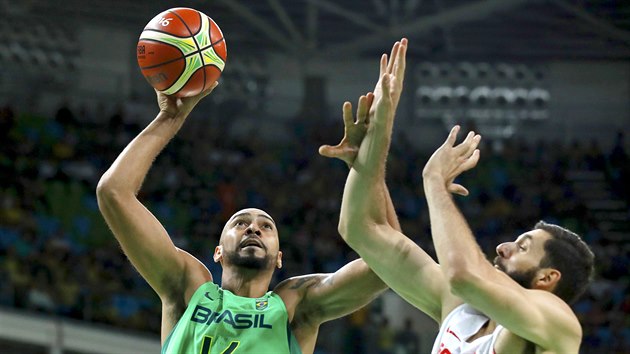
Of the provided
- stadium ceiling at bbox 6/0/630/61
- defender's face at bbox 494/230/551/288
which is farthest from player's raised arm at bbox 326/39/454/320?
stadium ceiling at bbox 6/0/630/61

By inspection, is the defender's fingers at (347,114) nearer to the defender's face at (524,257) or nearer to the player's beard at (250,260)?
the defender's face at (524,257)

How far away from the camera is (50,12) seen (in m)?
17.9

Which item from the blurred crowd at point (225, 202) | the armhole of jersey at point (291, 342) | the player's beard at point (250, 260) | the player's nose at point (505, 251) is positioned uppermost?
the player's nose at point (505, 251)

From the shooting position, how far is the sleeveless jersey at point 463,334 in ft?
12.7

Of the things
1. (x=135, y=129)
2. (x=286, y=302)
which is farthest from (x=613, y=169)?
(x=286, y=302)

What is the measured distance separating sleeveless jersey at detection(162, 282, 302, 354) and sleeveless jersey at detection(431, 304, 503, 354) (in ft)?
2.64

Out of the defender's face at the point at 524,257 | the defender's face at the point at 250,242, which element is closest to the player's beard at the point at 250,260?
the defender's face at the point at 250,242

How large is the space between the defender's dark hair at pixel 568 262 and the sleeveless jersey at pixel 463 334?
32cm

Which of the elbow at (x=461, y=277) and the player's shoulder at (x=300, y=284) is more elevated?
the elbow at (x=461, y=277)

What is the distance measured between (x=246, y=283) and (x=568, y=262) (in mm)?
1608

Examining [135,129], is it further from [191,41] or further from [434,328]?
[191,41]

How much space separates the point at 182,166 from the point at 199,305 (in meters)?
11.2

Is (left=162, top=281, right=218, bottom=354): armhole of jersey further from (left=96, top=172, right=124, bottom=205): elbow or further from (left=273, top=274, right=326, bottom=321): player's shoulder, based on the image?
(left=96, top=172, right=124, bottom=205): elbow

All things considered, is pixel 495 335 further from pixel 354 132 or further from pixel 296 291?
pixel 296 291
